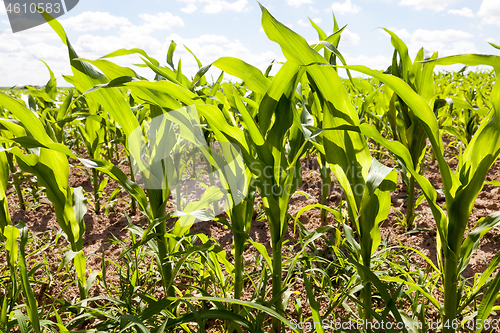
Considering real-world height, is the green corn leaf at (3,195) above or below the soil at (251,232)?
above

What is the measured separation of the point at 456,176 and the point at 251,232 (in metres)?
1.16

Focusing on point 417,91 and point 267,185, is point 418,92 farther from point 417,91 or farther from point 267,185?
point 267,185

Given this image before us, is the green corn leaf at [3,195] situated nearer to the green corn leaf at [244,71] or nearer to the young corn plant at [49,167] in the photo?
the young corn plant at [49,167]

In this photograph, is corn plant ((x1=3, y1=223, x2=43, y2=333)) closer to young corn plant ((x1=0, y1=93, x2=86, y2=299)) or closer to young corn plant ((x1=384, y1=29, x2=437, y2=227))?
young corn plant ((x1=0, y1=93, x2=86, y2=299))

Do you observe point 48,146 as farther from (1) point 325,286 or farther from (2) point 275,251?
(1) point 325,286

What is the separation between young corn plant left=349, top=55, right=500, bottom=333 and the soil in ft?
1.37

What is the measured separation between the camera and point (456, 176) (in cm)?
77

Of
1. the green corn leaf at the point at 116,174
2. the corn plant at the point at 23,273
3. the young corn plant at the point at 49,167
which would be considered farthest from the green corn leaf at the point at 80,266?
the green corn leaf at the point at 116,174

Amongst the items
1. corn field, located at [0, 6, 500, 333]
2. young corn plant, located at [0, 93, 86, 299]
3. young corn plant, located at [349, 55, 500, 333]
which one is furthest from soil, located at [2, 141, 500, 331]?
young corn plant, located at [349, 55, 500, 333]

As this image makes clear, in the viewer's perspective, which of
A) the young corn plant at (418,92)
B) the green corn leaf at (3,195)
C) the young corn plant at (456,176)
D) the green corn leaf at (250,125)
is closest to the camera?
the young corn plant at (456,176)

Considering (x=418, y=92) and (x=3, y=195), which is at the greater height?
(x=418, y=92)

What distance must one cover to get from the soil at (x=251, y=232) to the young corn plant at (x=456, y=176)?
→ 1.37 feet

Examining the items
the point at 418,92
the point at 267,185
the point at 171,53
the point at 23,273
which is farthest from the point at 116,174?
the point at 418,92

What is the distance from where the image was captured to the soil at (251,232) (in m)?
1.35
